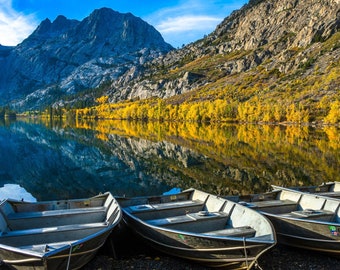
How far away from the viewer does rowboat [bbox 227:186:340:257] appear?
1359cm

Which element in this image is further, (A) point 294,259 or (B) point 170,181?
(B) point 170,181

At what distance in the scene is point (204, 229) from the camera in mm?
15227

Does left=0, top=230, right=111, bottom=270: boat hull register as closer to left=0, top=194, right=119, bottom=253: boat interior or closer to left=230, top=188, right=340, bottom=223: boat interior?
left=0, top=194, right=119, bottom=253: boat interior

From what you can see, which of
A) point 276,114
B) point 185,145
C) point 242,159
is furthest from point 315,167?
point 276,114

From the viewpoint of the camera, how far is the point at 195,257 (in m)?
13.0

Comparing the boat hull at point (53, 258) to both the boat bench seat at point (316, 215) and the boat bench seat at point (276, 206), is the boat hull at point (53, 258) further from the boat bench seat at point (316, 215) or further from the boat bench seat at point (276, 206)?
the boat bench seat at point (316, 215)

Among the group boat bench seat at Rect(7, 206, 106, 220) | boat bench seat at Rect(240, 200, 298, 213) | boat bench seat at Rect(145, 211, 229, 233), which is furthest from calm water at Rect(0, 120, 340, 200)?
boat bench seat at Rect(145, 211, 229, 233)

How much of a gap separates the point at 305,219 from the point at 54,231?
10880mm

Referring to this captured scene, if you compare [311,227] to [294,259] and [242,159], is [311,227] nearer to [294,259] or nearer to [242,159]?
[294,259]

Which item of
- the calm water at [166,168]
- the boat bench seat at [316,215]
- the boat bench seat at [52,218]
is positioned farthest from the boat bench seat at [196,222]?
the calm water at [166,168]

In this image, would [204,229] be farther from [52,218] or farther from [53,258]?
[52,218]

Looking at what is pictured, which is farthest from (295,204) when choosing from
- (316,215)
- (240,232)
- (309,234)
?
(240,232)

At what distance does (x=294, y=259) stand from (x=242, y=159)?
34692 millimetres

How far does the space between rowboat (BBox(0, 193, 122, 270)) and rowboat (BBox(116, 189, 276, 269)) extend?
5.34 ft
